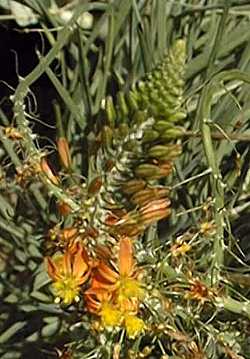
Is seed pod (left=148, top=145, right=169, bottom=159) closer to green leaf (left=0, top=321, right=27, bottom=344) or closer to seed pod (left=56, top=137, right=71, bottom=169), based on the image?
seed pod (left=56, top=137, right=71, bottom=169)

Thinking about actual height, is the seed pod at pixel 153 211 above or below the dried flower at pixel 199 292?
above

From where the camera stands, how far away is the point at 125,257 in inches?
18.6

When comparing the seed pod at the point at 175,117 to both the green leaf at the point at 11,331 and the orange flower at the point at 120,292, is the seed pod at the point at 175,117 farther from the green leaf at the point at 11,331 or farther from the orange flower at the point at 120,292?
the green leaf at the point at 11,331

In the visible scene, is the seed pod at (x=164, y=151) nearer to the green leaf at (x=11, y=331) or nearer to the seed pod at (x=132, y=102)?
the seed pod at (x=132, y=102)

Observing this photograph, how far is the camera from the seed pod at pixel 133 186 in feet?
1.56

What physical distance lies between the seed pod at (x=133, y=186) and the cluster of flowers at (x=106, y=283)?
0.03 metres

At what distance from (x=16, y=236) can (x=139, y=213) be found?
4.5 inches

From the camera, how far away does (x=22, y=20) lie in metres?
0.64

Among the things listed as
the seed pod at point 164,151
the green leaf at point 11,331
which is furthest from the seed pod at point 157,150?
the green leaf at point 11,331

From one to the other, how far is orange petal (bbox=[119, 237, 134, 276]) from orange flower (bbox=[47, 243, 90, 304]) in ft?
0.08

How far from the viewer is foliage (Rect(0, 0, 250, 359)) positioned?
473mm

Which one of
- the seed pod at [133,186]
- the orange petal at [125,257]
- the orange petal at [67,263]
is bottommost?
the orange petal at [125,257]

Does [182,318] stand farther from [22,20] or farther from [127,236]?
[22,20]

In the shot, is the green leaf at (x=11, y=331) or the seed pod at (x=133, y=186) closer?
the seed pod at (x=133, y=186)
